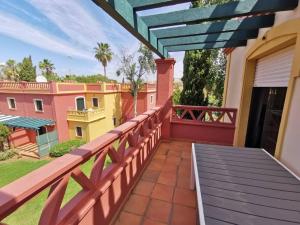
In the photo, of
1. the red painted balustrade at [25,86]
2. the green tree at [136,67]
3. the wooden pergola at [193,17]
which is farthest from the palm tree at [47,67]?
the wooden pergola at [193,17]

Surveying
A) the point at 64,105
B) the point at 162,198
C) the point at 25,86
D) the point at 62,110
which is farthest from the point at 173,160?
the point at 25,86

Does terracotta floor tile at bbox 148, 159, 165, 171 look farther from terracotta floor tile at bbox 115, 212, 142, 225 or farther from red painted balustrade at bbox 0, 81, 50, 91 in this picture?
red painted balustrade at bbox 0, 81, 50, 91

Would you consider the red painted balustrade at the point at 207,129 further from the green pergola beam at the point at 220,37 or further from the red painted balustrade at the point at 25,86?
the red painted balustrade at the point at 25,86

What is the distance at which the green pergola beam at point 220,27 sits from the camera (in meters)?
2.54

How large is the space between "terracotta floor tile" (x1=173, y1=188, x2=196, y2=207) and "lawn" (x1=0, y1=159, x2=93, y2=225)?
2.33 metres

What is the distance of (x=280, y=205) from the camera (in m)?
1.35

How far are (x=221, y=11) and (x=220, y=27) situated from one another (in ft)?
2.13

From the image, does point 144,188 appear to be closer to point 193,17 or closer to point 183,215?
point 183,215

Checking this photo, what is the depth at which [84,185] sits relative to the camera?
1370 mm

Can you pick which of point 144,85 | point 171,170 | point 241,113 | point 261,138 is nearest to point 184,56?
point 241,113

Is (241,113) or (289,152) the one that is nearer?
(289,152)

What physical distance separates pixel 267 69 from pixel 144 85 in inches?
619

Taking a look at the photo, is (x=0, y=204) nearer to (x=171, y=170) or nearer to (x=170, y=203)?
(x=170, y=203)

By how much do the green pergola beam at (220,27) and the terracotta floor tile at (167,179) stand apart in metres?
2.59
